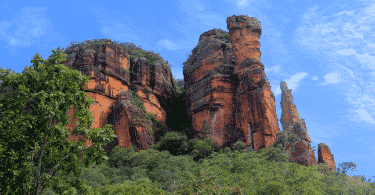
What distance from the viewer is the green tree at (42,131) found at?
1211 cm

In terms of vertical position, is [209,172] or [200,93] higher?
[200,93]

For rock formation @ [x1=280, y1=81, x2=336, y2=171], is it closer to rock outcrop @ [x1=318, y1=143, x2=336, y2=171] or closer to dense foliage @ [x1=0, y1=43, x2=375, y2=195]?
rock outcrop @ [x1=318, y1=143, x2=336, y2=171]

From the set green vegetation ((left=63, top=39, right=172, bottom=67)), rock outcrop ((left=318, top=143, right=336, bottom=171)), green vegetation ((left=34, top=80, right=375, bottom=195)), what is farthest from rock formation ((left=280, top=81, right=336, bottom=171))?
green vegetation ((left=63, top=39, right=172, bottom=67))

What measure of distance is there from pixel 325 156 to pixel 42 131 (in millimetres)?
29215

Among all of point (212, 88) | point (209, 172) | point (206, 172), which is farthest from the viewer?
point (212, 88)

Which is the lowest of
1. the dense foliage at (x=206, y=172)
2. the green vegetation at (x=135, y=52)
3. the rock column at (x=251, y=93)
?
the dense foliage at (x=206, y=172)

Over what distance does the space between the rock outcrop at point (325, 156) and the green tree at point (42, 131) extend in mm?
26626

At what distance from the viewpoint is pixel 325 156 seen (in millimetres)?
34750

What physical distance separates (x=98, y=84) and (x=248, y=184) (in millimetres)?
20940

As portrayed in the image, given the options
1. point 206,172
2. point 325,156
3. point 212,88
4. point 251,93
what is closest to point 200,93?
point 212,88

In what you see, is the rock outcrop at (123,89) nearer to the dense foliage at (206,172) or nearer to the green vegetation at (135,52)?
the green vegetation at (135,52)

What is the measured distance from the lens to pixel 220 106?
41.0 m

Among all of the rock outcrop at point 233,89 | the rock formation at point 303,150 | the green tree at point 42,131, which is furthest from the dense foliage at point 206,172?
the rock outcrop at point 233,89

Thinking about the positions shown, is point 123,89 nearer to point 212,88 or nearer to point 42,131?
point 212,88
